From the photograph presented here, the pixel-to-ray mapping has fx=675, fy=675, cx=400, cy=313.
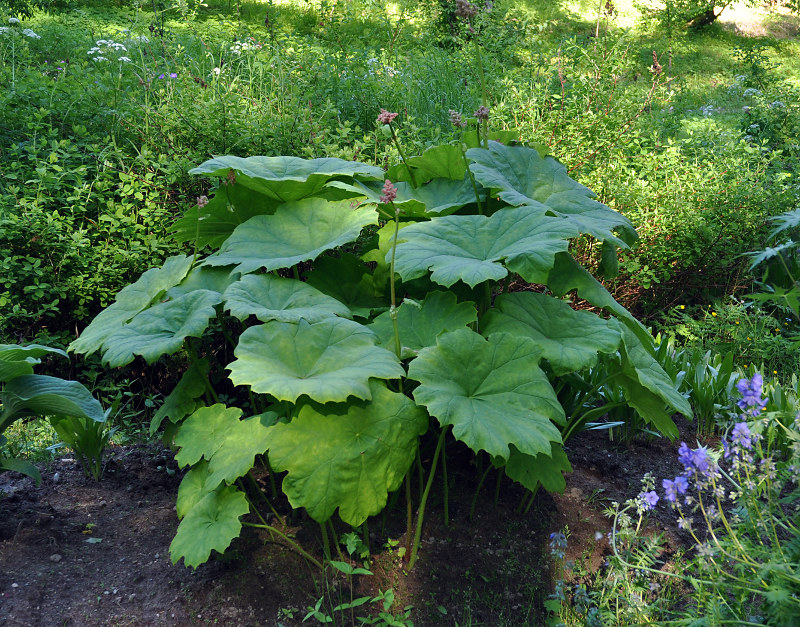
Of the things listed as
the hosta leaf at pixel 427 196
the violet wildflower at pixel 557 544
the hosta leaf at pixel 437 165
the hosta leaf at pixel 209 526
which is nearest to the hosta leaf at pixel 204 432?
the hosta leaf at pixel 209 526

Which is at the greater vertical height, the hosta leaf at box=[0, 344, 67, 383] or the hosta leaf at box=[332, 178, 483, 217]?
the hosta leaf at box=[332, 178, 483, 217]

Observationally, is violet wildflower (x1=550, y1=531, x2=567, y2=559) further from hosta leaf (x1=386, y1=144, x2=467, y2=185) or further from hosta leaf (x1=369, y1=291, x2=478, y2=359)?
hosta leaf (x1=386, y1=144, x2=467, y2=185)

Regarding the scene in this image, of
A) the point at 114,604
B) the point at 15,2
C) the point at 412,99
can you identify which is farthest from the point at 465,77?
the point at 15,2

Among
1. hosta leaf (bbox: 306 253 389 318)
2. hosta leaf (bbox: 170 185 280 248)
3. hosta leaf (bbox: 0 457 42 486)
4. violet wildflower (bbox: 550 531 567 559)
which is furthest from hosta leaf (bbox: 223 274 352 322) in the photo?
violet wildflower (bbox: 550 531 567 559)

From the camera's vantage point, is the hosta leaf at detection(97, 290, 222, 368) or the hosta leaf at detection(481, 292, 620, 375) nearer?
the hosta leaf at detection(97, 290, 222, 368)

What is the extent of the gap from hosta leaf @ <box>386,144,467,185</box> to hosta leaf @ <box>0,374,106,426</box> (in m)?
1.65

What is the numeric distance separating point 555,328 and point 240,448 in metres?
1.17

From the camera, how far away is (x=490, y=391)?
2113mm

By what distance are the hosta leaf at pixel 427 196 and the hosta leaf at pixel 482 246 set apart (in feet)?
0.93

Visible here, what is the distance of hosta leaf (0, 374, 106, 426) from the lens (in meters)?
2.27

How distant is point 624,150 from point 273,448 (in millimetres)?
3912

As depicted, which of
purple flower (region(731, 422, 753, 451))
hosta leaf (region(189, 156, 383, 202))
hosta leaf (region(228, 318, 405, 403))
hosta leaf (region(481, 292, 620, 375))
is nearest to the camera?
purple flower (region(731, 422, 753, 451))

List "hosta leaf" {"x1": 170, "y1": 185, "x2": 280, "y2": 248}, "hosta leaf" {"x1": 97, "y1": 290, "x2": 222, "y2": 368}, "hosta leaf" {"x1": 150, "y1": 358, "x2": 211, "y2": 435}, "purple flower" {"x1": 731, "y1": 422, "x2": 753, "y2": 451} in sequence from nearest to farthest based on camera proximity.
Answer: "purple flower" {"x1": 731, "y1": 422, "x2": 753, "y2": 451}, "hosta leaf" {"x1": 97, "y1": 290, "x2": 222, "y2": 368}, "hosta leaf" {"x1": 150, "y1": 358, "x2": 211, "y2": 435}, "hosta leaf" {"x1": 170, "y1": 185, "x2": 280, "y2": 248}

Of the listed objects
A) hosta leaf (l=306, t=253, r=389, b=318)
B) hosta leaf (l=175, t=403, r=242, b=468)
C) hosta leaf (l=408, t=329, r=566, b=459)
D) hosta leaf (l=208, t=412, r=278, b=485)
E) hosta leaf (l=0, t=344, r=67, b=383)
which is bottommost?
hosta leaf (l=175, t=403, r=242, b=468)
